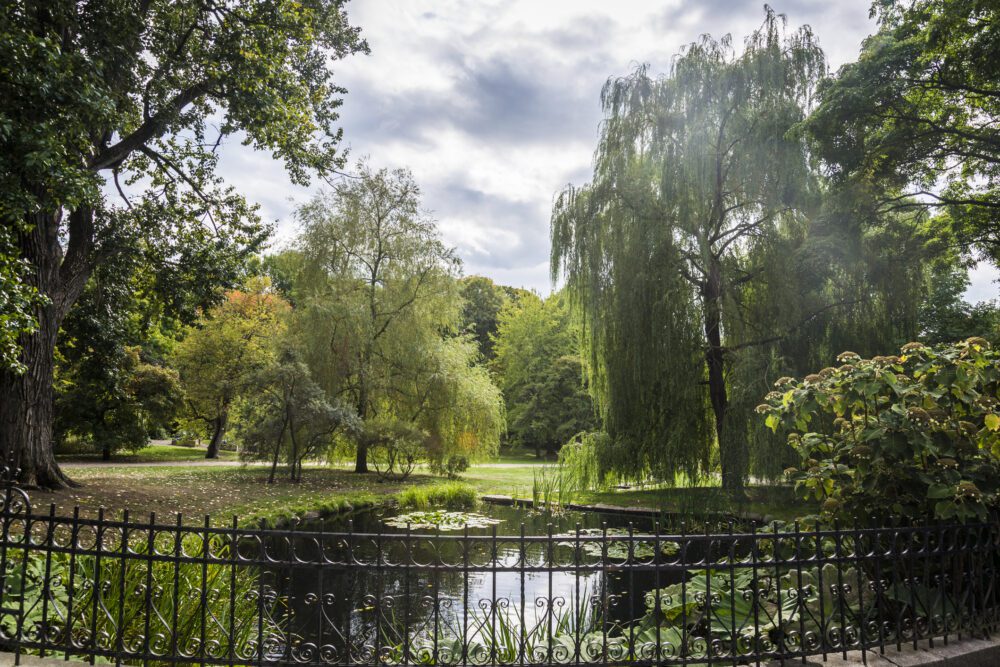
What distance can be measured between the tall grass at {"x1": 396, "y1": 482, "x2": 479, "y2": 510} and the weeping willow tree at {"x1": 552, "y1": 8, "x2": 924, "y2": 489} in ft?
14.7

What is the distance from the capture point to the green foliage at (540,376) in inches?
1465

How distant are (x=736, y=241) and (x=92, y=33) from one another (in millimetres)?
11573

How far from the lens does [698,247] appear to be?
12.8 m

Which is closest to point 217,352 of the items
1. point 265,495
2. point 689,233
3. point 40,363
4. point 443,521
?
point 265,495

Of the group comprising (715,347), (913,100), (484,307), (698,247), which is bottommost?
(715,347)

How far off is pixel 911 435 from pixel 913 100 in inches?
339

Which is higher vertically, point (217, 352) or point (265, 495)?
point (217, 352)

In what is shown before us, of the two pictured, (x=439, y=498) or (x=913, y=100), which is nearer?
Result: (x=913, y=100)

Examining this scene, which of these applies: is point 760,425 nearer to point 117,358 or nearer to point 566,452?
point 566,452

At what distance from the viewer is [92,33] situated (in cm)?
884

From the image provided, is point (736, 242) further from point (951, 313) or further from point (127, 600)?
point (951, 313)

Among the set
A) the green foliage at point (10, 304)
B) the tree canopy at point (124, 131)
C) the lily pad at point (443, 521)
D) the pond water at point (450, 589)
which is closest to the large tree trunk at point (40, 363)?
the tree canopy at point (124, 131)

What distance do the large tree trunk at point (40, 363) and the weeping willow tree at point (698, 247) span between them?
931 centimetres

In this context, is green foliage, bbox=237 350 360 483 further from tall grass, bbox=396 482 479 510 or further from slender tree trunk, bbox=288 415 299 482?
tall grass, bbox=396 482 479 510
